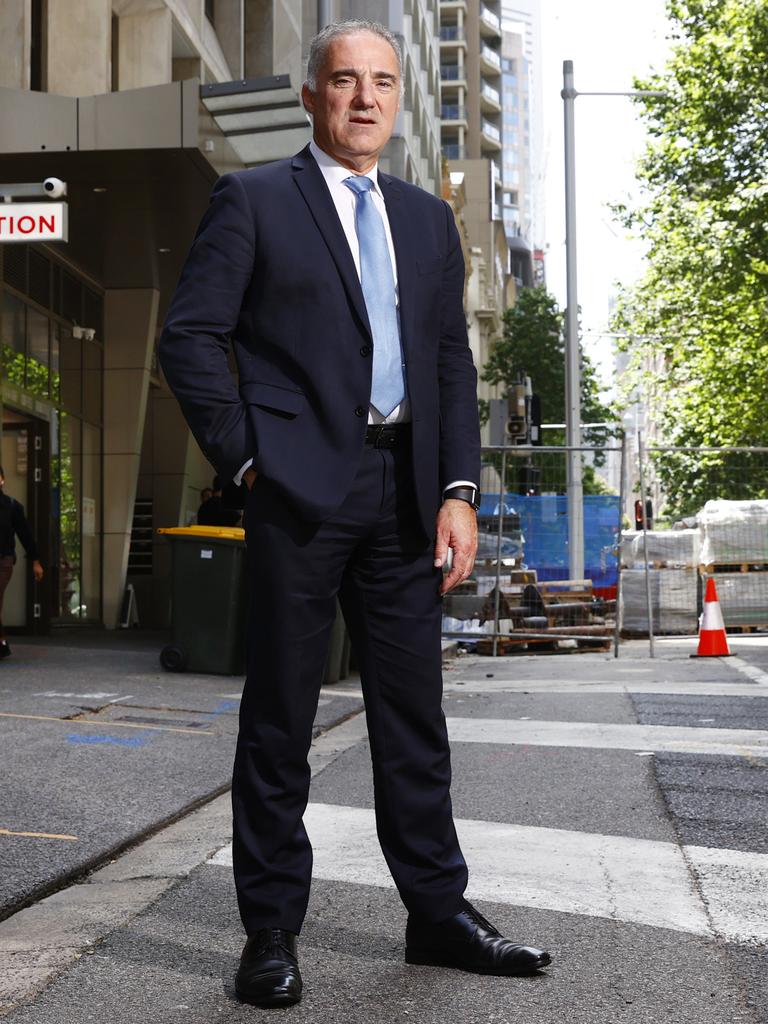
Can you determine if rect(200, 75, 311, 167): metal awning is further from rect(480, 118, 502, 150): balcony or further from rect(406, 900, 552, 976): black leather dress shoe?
rect(480, 118, 502, 150): balcony

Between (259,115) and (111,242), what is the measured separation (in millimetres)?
5232

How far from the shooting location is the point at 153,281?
21359 mm

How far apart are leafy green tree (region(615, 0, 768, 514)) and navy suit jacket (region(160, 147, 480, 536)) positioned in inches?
1065

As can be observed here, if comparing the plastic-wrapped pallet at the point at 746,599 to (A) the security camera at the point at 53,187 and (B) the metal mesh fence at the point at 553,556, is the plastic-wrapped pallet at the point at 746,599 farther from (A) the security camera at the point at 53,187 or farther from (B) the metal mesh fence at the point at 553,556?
(A) the security camera at the point at 53,187

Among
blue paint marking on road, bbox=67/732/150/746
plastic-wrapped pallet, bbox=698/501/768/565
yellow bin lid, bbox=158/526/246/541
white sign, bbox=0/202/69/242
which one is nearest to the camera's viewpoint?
blue paint marking on road, bbox=67/732/150/746

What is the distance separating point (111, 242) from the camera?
18.5 meters

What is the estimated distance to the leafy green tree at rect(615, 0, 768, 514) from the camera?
31250 millimetres

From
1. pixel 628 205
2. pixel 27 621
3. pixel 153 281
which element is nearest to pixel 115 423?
pixel 153 281

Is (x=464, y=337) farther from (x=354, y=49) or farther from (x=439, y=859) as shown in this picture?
→ (x=439, y=859)

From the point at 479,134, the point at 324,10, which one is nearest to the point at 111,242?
the point at 324,10

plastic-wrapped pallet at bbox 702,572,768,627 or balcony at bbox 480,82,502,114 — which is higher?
balcony at bbox 480,82,502,114

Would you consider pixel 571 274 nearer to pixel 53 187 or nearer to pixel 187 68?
pixel 187 68

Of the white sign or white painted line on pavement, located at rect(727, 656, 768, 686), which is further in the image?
white painted line on pavement, located at rect(727, 656, 768, 686)

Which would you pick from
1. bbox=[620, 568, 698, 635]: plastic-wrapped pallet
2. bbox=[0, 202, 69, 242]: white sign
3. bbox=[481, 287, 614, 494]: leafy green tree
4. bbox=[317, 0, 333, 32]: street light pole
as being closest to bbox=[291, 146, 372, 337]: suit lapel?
bbox=[0, 202, 69, 242]: white sign
